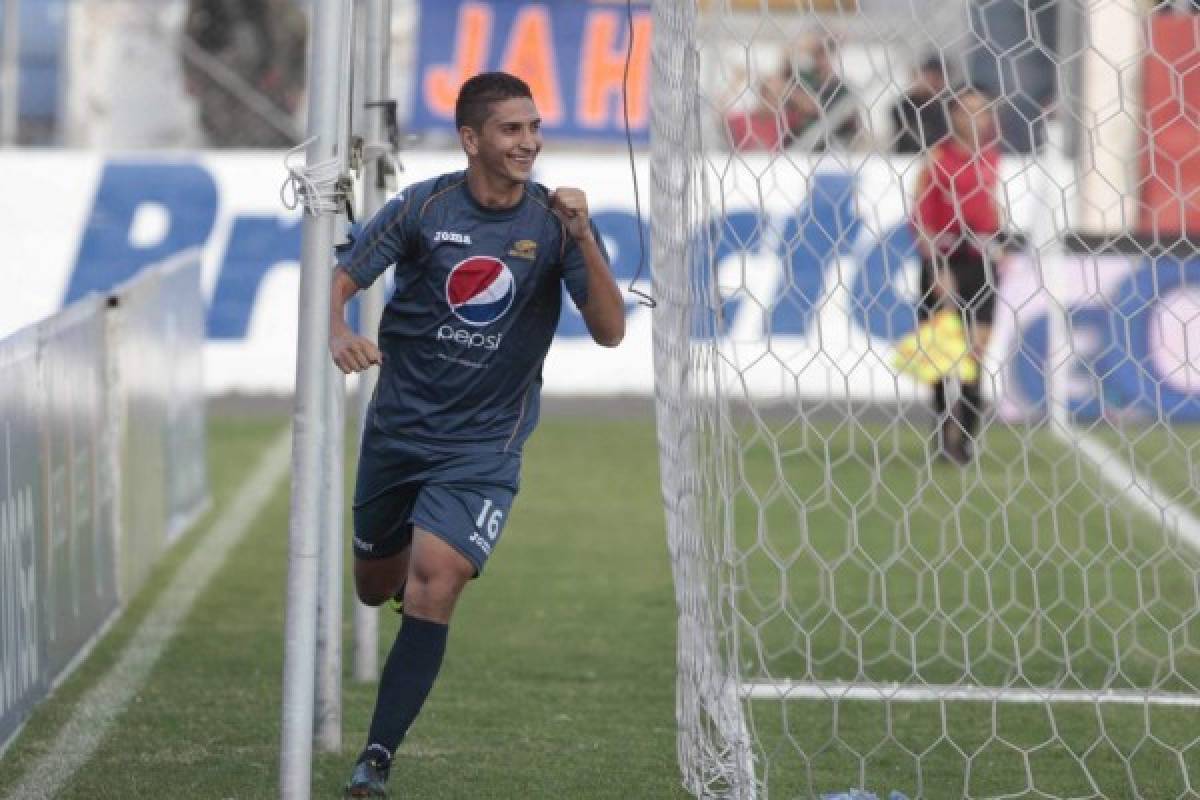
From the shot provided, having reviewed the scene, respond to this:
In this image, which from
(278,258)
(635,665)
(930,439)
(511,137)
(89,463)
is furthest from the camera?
(278,258)

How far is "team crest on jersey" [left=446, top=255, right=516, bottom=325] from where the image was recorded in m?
6.04

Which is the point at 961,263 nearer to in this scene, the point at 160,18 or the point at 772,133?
the point at 772,133

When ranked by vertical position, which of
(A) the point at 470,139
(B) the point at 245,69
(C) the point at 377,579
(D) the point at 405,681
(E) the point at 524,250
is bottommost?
(D) the point at 405,681

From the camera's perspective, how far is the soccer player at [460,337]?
235 inches

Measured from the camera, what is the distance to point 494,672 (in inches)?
318

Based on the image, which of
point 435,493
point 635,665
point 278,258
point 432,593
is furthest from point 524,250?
point 278,258

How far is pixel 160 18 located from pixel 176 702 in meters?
10.1

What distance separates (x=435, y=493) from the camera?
19.9 ft

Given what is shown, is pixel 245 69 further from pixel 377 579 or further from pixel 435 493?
pixel 435 493

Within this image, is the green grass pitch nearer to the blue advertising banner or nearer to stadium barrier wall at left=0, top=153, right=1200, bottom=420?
stadium barrier wall at left=0, top=153, right=1200, bottom=420

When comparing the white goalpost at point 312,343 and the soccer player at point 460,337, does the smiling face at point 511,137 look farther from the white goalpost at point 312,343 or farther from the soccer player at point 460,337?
the white goalpost at point 312,343

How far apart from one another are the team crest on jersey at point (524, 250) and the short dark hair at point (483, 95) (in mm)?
314

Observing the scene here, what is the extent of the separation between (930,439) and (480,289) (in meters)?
3.25

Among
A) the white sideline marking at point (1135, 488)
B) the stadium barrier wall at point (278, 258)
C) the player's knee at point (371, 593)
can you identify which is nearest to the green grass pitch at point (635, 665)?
the white sideline marking at point (1135, 488)
